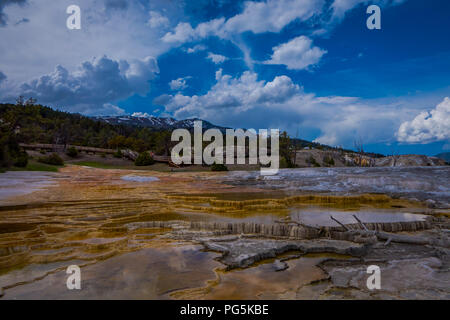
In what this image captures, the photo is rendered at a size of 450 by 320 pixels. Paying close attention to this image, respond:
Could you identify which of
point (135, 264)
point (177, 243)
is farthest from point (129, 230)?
point (135, 264)

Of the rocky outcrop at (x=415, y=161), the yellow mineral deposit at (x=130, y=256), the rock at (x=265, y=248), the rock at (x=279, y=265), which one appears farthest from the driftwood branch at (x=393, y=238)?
the rocky outcrop at (x=415, y=161)

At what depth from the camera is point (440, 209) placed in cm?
923

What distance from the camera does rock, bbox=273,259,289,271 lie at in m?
4.38

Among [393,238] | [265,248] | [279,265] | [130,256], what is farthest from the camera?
[393,238]

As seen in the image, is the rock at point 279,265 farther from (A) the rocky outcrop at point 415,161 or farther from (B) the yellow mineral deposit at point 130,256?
(A) the rocky outcrop at point 415,161

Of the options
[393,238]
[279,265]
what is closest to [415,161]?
[393,238]

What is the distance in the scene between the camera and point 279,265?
4.49 metres

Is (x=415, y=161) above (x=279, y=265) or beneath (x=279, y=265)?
above

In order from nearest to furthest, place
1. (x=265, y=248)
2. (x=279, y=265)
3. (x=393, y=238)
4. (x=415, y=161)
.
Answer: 1. (x=279, y=265)
2. (x=265, y=248)
3. (x=393, y=238)
4. (x=415, y=161)

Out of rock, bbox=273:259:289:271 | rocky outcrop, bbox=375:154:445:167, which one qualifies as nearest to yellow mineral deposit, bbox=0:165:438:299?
rock, bbox=273:259:289:271

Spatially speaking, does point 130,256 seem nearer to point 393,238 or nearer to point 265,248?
point 265,248

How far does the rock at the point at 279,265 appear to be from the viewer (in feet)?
14.4

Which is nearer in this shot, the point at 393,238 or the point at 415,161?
the point at 393,238
